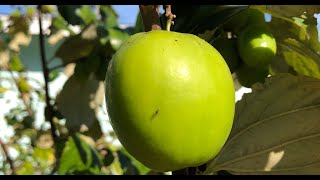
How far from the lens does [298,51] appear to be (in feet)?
3.04

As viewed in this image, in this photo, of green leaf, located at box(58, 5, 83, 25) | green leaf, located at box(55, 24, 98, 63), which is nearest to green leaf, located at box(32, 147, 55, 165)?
green leaf, located at box(55, 24, 98, 63)

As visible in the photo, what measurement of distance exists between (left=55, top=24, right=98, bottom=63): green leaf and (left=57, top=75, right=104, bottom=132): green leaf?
70mm

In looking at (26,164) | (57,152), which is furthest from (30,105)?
(57,152)

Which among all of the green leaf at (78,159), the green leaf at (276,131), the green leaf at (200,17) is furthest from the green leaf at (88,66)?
the green leaf at (276,131)

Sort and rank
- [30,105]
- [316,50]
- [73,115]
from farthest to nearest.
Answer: [30,105] < [73,115] < [316,50]

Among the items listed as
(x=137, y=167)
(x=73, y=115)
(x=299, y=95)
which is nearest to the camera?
(x=299, y=95)

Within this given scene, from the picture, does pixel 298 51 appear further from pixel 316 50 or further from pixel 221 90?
pixel 221 90

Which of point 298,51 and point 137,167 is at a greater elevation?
point 298,51

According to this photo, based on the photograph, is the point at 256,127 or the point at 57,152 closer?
the point at 256,127

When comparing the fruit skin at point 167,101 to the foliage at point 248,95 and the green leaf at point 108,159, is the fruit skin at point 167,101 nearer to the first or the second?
the foliage at point 248,95

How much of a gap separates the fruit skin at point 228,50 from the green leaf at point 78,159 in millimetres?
590

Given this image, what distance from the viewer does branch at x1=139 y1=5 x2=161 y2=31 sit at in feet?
2.20

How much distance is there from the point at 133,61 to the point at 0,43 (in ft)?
4.75

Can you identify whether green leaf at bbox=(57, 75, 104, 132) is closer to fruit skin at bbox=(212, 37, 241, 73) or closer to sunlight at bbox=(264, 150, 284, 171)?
fruit skin at bbox=(212, 37, 241, 73)
